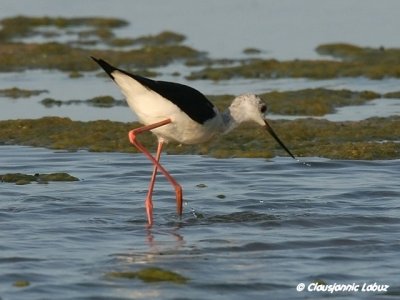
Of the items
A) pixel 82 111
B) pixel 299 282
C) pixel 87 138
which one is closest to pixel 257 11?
pixel 82 111

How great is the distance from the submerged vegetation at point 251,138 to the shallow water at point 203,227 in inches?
9.5

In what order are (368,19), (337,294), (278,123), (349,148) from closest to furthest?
(337,294), (349,148), (278,123), (368,19)

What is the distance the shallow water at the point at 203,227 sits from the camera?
660 cm

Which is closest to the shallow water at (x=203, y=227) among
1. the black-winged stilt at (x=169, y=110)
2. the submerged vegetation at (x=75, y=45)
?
the black-winged stilt at (x=169, y=110)

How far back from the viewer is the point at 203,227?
322 inches

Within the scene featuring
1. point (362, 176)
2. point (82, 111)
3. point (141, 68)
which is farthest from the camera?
point (141, 68)

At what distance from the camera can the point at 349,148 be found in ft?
34.6

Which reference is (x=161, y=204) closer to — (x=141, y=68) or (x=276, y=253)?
(x=276, y=253)

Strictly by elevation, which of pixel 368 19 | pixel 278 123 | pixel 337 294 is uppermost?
pixel 368 19

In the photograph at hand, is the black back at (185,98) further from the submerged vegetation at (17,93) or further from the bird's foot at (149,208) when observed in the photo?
the submerged vegetation at (17,93)

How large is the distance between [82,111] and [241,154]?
2.63m

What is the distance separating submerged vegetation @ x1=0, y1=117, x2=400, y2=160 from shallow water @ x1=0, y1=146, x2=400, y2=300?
24 cm

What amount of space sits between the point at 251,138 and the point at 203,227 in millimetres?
3067

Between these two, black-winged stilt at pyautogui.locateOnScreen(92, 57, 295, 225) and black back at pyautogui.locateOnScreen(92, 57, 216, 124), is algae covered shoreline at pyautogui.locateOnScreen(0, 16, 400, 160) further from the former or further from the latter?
black back at pyautogui.locateOnScreen(92, 57, 216, 124)
